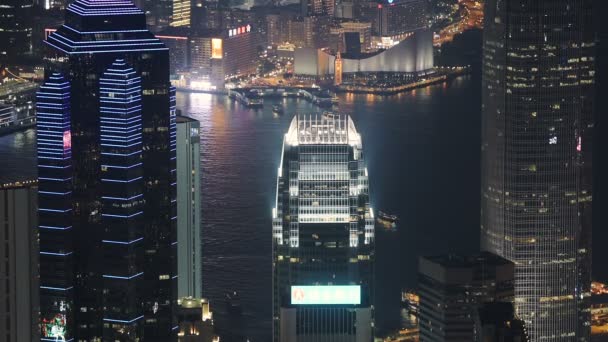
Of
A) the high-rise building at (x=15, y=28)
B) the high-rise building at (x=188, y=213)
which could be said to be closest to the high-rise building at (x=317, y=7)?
the high-rise building at (x=15, y=28)

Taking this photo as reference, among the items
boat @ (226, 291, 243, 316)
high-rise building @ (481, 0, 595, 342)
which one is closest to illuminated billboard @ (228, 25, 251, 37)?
high-rise building @ (481, 0, 595, 342)

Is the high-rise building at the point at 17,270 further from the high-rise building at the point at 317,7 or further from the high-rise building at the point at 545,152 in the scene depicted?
the high-rise building at the point at 317,7

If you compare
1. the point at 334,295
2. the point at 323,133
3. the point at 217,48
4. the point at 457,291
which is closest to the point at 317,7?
the point at 217,48

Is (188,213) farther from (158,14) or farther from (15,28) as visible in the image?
(158,14)

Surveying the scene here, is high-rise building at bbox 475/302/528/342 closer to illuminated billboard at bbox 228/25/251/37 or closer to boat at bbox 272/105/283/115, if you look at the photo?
boat at bbox 272/105/283/115

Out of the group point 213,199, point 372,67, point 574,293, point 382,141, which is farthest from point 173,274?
point 372,67
